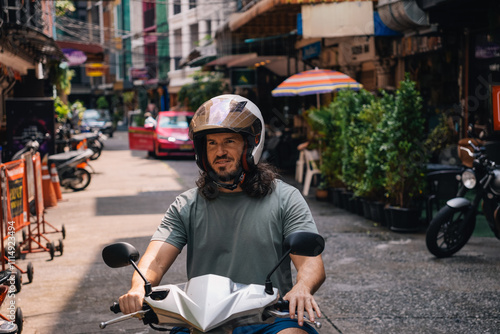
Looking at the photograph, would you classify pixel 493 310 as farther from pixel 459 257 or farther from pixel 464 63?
pixel 464 63

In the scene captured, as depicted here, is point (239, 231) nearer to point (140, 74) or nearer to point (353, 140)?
point (353, 140)

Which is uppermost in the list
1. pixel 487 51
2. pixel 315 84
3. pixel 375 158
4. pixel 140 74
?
pixel 140 74

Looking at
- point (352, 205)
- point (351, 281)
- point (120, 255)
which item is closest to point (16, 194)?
point (351, 281)

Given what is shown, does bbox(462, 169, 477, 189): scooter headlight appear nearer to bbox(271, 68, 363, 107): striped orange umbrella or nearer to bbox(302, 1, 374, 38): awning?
bbox(302, 1, 374, 38): awning

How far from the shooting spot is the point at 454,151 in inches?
488

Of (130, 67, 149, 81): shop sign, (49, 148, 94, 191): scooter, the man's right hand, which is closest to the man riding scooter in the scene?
the man's right hand

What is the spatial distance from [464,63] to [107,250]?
1107cm

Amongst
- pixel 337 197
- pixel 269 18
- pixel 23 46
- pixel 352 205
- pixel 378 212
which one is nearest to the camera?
pixel 378 212

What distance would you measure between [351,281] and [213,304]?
15.5ft

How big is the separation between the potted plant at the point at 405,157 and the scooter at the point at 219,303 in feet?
23.0

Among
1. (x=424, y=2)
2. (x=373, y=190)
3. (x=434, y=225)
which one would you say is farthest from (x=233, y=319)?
(x=424, y=2)

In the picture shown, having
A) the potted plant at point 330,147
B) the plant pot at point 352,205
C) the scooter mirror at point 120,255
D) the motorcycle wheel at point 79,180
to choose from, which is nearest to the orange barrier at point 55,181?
the motorcycle wheel at point 79,180

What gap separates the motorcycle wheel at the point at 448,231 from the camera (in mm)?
7523

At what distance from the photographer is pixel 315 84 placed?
1427 centimetres
